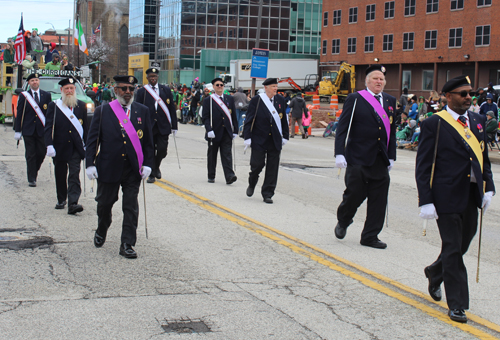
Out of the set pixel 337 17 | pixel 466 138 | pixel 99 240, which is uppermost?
pixel 337 17

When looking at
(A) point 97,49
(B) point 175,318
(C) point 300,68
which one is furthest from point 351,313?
(A) point 97,49

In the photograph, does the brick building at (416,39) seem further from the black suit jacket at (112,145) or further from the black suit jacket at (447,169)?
the black suit jacket at (447,169)

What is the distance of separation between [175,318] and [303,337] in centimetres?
100

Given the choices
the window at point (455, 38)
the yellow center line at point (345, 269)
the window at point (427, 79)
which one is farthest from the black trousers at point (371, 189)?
the window at point (427, 79)

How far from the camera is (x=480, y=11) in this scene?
45.8 m

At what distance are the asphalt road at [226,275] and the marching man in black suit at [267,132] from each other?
0.47 m

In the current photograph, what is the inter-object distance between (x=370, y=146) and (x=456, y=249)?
91.4 inches

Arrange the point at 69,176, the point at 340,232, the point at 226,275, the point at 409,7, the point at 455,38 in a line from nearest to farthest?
1. the point at 226,275
2. the point at 340,232
3. the point at 69,176
4. the point at 455,38
5. the point at 409,7

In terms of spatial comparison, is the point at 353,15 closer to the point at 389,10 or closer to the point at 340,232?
the point at 389,10

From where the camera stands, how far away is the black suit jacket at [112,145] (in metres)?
6.46

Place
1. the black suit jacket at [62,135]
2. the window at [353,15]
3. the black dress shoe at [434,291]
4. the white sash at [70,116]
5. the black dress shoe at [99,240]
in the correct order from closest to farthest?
1. the black dress shoe at [434,291]
2. the black dress shoe at [99,240]
3. the black suit jacket at [62,135]
4. the white sash at [70,116]
5. the window at [353,15]

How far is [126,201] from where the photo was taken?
6457 millimetres

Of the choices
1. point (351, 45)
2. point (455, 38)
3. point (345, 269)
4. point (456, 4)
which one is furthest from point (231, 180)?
point (351, 45)

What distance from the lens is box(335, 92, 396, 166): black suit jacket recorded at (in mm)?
6992
